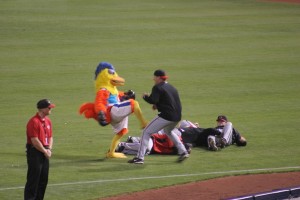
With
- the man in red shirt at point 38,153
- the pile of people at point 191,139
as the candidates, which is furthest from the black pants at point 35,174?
the pile of people at point 191,139

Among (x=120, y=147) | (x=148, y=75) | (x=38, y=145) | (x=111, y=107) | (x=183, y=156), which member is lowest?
(x=183, y=156)

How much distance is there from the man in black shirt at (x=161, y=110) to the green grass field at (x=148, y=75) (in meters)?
0.45

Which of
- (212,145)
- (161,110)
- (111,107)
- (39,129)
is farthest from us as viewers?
(212,145)

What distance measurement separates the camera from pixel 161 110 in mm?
14016

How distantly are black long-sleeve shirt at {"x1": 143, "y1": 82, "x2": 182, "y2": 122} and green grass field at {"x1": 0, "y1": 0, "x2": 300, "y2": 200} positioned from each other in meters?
0.90

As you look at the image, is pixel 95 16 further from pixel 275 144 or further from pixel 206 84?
pixel 275 144

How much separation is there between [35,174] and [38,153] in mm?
288

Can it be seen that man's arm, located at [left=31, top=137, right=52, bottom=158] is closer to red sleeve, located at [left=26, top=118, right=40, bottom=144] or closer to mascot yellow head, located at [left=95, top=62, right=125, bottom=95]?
red sleeve, located at [left=26, top=118, right=40, bottom=144]

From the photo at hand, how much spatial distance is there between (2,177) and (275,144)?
531 centimetres

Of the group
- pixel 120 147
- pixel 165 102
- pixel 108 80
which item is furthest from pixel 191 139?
pixel 108 80

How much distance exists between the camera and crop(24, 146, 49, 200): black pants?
11359 mm

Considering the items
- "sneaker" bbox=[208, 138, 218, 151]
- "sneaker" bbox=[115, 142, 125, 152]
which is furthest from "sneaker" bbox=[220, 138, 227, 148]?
"sneaker" bbox=[115, 142, 125, 152]

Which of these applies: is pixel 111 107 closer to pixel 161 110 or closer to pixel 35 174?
pixel 161 110

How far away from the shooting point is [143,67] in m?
23.7
